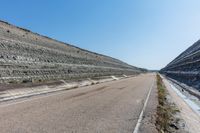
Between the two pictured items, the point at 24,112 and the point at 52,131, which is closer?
the point at 52,131

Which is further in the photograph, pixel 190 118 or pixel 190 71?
pixel 190 71

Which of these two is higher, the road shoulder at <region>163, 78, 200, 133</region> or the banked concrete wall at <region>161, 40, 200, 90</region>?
the banked concrete wall at <region>161, 40, 200, 90</region>

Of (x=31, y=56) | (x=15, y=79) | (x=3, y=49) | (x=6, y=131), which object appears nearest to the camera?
(x=6, y=131)

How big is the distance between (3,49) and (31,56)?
5695 millimetres

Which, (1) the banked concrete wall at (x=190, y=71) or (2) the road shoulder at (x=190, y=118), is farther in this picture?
(1) the banked concrete wall at (x=190, y=71)

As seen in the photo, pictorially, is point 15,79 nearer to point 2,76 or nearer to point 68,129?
point 2,76

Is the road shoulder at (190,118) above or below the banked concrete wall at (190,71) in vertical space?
below

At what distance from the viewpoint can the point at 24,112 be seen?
1073cm

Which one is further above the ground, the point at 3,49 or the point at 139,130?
the point at 3,49

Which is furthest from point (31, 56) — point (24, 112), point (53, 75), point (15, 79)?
point (24, 112)

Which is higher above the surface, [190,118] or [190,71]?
[190,71]

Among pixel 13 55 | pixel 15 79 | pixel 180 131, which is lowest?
pixel 180 131

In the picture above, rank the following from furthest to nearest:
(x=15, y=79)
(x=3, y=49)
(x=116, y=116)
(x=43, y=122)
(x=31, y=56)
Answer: (x=31, y=56), (x=3, y=49), (x=15, y=79), (x=116, y=116), (x=43, y=122)

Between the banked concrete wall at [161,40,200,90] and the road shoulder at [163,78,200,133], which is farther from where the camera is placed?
the banked concrete wall at [161,40,200,90]
